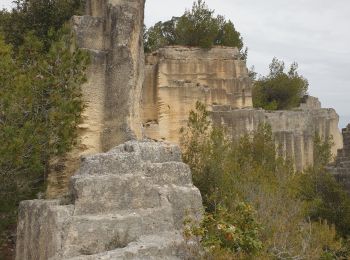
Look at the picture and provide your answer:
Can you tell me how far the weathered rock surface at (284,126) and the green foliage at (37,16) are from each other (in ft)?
23.0

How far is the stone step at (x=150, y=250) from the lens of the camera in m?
6.48

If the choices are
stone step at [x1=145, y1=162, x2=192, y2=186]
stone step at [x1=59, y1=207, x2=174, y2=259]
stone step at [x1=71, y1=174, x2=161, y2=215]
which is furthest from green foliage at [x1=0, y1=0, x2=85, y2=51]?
stone step at [x1=59, y1=207, x2=174, y2=259]

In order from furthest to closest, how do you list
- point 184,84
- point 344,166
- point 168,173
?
point 184,84 < point 344,166 < point 168,173

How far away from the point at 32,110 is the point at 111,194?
11.0 ft

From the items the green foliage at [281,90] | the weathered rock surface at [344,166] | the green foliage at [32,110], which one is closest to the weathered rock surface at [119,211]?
the green foliage at [32,110]

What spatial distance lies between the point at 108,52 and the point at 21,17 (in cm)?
759

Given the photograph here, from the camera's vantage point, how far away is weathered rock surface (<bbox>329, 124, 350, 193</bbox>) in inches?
667

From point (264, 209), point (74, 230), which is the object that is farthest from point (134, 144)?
point (264, 209)

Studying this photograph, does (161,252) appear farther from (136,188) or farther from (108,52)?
(108,52)

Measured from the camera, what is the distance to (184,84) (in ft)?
70.5

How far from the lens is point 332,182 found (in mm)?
15805

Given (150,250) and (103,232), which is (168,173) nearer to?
(103,232)

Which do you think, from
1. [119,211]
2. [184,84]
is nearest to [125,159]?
[119,211]

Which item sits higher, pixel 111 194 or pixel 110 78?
pixel 110 78
